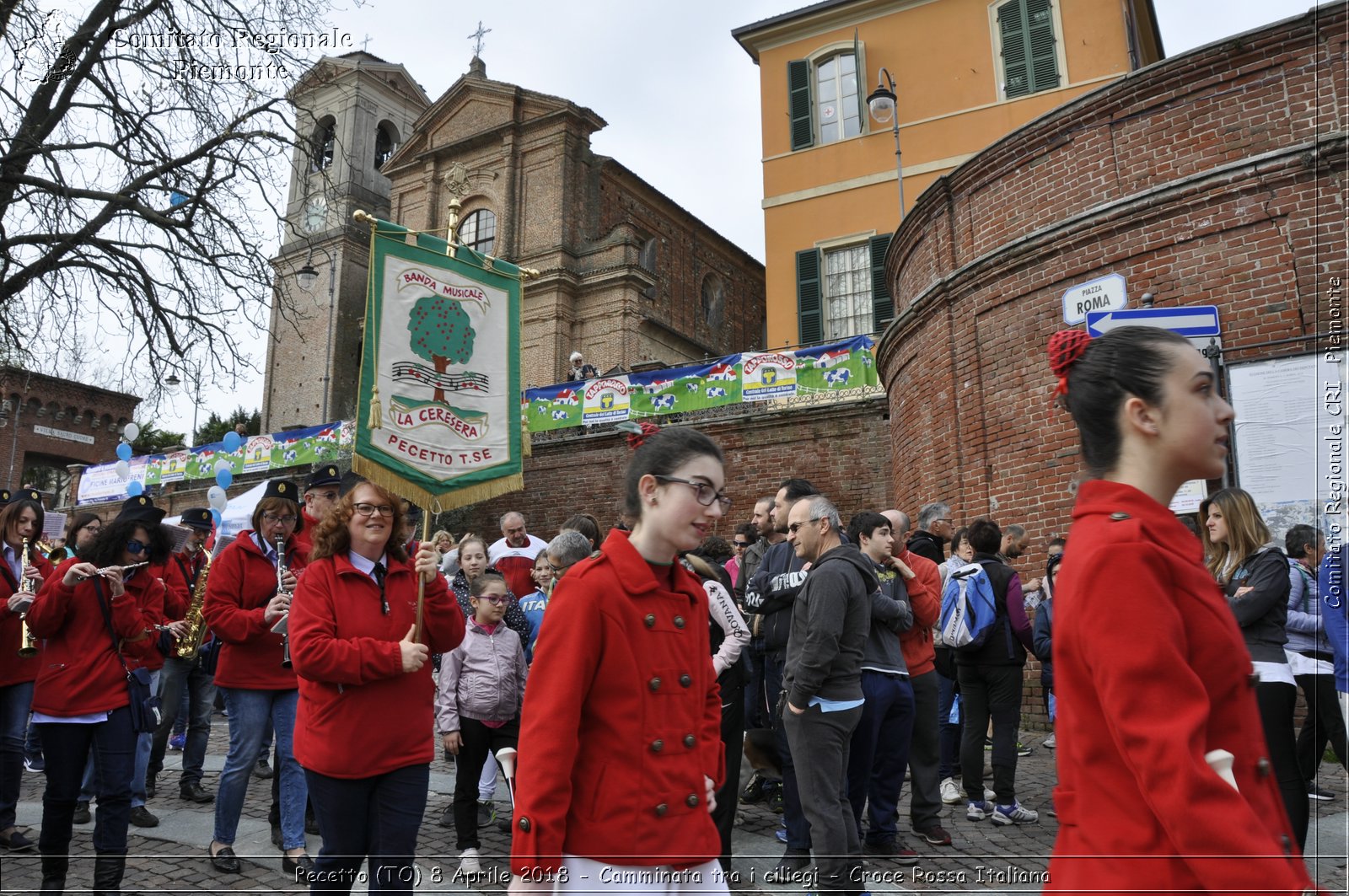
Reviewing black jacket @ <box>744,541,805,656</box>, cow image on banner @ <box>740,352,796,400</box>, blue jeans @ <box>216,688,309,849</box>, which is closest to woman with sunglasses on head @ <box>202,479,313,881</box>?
blue jeans @ <box>216,688,309,849</box>

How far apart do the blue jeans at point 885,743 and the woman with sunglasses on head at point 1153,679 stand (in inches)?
146

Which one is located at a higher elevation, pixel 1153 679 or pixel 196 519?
pixel 196 519

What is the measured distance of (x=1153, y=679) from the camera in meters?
1.62

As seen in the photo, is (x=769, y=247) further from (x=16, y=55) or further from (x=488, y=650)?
(x=488, y=650)

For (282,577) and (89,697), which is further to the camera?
(282,577)

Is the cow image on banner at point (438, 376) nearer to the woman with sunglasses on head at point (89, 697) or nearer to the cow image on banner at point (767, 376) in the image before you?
the woman with sunglasses on head at point (89, 697)

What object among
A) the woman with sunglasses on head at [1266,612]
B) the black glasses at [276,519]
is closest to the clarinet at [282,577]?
the black glasses at [276,519]

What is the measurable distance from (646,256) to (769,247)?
13.0 metres

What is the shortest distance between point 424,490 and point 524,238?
29519 mm

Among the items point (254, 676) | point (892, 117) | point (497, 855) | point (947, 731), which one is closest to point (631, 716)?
point (254, 676)

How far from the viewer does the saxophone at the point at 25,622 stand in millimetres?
4996

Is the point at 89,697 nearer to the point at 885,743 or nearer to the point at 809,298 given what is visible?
the point at 885,743

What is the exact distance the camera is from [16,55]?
10750 mm

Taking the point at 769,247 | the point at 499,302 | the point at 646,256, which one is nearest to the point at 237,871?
the point at 499,302
